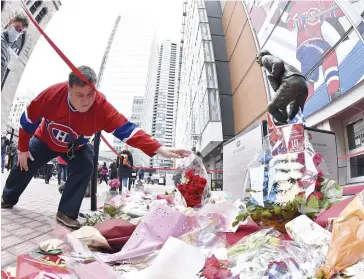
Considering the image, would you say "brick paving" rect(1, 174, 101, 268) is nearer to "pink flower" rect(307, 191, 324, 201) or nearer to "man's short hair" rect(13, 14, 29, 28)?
"pink flower" rect(307, 191, 324, 201)

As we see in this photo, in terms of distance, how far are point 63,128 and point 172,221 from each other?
120 cm

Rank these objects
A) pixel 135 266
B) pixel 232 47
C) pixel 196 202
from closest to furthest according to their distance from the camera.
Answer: pixel 135 266 < pixel 196 202 < pixel 232 47

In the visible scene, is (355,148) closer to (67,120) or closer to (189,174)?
(189,174)

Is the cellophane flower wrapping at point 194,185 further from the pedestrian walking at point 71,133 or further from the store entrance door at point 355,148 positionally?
the store entrance door at point 355,148

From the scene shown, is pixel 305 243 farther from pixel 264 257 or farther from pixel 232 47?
pixel 232 47

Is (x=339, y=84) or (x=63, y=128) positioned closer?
(x=63, y=128)

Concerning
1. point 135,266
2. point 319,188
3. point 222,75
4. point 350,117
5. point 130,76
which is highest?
point 130,76

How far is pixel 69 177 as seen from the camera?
210 cm

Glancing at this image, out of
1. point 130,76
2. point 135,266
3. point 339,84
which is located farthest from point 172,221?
point 130,76

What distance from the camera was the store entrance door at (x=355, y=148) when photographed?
12.4 feet

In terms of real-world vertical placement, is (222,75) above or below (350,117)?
above

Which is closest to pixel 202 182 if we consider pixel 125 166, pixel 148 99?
pixel 125 166

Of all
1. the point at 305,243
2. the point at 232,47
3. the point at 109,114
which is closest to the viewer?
the point at 305,243

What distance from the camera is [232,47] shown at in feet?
47.5
